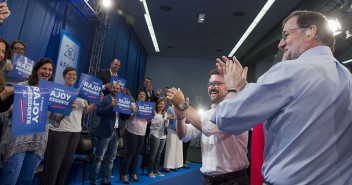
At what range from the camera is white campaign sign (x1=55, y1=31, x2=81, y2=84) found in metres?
5.10

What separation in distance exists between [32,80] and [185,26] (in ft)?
24.3

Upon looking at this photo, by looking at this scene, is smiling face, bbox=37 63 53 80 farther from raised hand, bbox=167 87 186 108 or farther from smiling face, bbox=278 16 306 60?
smiling face, bbox=278 16 306 60

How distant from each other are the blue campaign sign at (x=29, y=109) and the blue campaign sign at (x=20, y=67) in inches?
47.2

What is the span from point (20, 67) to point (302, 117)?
3581mm

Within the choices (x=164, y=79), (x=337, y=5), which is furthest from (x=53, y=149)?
(x=164, y=79)

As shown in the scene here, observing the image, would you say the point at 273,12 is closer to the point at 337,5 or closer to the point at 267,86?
the point at 337,5

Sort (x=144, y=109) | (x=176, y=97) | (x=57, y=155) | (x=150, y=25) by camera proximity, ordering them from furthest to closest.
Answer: (x=150, y=25)
(x=144, y=109)
(x=57, y=155)
(x=176, y=97)

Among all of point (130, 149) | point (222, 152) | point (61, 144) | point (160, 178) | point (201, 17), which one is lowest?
point (160, 178)

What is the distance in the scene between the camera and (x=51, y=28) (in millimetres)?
5055

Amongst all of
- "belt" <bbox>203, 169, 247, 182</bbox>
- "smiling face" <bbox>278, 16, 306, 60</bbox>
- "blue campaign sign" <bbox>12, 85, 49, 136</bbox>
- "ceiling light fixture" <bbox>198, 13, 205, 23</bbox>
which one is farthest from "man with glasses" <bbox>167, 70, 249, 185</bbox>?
"ceiling light fixture" <bbox>198, 13, 205, 23</bbox>

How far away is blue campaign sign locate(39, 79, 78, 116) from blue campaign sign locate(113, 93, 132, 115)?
52.6 inches

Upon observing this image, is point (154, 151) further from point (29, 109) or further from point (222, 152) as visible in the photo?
point (222, 152)

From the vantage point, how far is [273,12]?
25.9 ft

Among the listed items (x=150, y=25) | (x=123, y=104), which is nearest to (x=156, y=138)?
(x=123, y=104)
